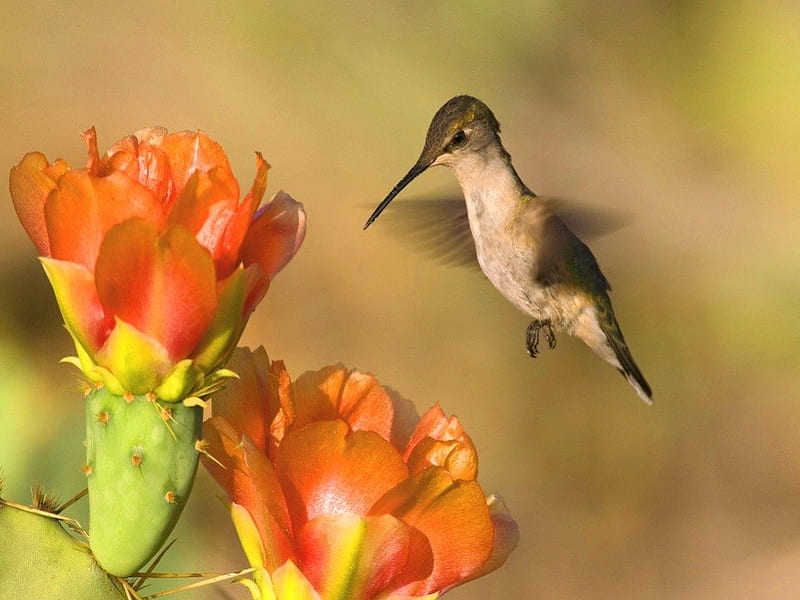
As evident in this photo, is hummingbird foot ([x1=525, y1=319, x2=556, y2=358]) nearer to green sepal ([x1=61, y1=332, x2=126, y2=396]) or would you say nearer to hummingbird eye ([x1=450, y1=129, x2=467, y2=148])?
hummingbird eye ([x1=450, y1=129, x2=467, y2=148])

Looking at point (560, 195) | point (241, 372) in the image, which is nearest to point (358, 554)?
point (241, 372)

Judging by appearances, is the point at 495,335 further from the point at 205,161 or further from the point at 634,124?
the point at 205,161

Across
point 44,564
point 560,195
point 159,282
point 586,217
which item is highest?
point 560,195

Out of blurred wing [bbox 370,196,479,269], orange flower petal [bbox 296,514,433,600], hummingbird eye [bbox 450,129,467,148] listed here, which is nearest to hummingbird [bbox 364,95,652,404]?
hummingbird eye [bbox 450,129,467,148]

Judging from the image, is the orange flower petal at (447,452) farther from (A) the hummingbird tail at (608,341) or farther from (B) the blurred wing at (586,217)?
(A) the hummingbird tail at (608,341)

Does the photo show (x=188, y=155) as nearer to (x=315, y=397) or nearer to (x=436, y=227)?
(x=315, y=397)

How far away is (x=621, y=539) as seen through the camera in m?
3.85

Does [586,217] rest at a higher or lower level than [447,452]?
higher

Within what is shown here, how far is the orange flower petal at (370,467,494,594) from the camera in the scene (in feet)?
2.51

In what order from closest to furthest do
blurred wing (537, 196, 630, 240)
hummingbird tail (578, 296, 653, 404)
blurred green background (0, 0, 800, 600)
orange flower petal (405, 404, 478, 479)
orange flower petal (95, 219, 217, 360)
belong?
orange flower petal (95, 219, 217, 360), orange flower petal (405, 404, 478, 479), blurred wing (537, 196, 630, 240), hummingbird tail (578, 296, 653, 404), blurred green background (0, 0, 800, 600)

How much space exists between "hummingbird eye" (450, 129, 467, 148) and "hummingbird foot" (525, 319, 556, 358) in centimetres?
32

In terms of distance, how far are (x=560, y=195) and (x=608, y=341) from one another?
1912mm

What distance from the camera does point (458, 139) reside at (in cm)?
188

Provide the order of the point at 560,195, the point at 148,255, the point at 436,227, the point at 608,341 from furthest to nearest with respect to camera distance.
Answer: the point at 560,195 < the point at 436,227 < the point at 608,341 < the point at 148,255
